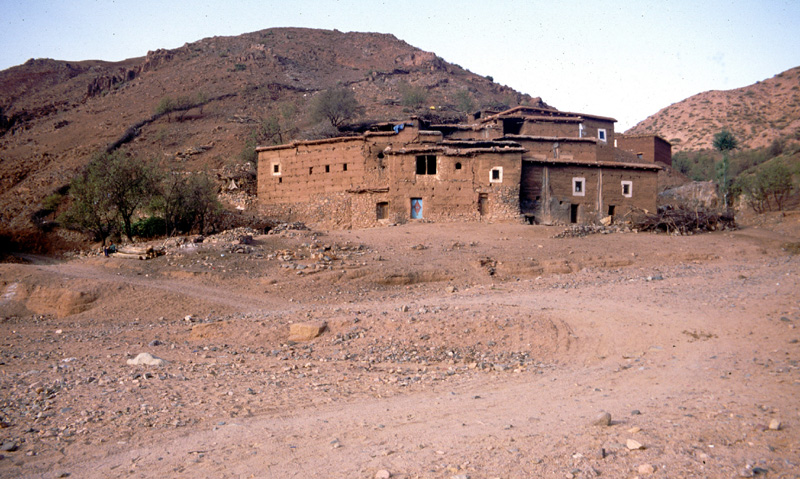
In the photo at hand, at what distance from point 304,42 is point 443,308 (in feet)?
231

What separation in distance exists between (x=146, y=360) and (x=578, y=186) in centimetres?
2121

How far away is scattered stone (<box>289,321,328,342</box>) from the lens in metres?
9.41

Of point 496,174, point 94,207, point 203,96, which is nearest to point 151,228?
point 94,207

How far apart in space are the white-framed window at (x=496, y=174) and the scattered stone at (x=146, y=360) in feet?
57.8

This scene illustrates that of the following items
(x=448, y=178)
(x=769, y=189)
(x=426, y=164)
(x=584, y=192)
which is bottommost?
(x=584, y=192)

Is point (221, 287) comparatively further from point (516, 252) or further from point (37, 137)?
point (37, 137)

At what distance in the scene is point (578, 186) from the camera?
25.2 meters

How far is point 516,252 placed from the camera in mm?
17219

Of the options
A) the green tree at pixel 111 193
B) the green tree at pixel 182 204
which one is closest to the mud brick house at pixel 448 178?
the green tree at pixel 182 204

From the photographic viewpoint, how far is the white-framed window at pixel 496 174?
23.4 m

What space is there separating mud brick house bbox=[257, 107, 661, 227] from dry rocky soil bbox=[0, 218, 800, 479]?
666 centimetres

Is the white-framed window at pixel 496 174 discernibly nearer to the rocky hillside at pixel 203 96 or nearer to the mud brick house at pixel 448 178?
the mud brick house at pixel 448 178

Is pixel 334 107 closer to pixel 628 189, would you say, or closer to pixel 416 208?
pixel 416 208

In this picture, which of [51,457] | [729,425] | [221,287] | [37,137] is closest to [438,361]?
[729,425]
